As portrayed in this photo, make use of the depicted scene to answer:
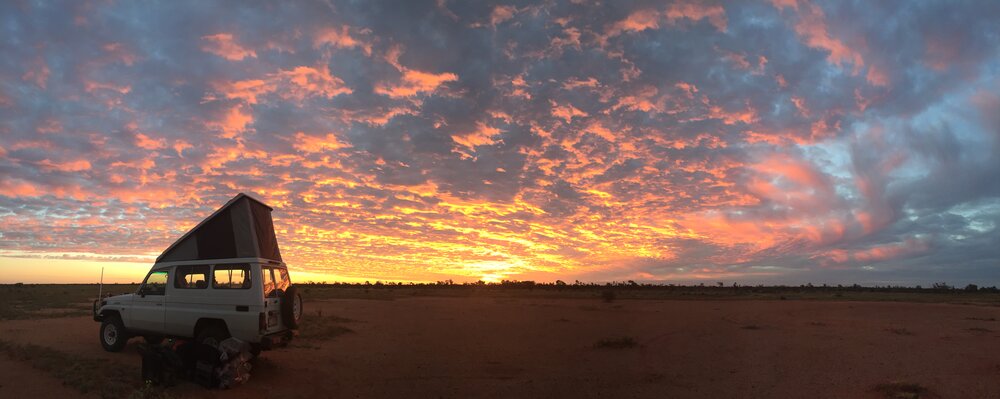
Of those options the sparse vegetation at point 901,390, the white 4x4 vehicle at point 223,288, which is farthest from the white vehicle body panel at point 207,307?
the sparse vegetation at point 901,390

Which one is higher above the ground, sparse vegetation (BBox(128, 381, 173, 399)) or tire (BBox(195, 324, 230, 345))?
tire (BBox(195, 324, 230, 345))

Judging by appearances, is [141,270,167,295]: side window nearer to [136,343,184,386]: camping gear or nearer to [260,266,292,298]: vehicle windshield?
[136,343,184,386]: camping gear

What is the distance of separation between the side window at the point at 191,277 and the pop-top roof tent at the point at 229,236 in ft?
0.88

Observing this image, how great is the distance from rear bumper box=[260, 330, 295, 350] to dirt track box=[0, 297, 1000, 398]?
94 cm

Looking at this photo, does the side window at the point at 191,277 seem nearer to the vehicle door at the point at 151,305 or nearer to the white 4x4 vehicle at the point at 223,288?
the white 4x4 vehicle at the point at 223,288

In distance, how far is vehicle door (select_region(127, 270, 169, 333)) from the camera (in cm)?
1438

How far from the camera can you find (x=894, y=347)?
19719 millimetres

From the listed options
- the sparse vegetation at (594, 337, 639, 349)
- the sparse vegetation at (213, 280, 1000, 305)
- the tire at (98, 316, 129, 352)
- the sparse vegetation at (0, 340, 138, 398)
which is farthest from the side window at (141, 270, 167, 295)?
the sparse vegetation at (213, 280, 1000, 305)

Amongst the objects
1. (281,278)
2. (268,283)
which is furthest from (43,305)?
(268,283)

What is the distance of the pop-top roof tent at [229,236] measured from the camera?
13602 mm

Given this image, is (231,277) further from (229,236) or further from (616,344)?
(616,344)

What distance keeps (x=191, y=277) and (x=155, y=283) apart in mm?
1561

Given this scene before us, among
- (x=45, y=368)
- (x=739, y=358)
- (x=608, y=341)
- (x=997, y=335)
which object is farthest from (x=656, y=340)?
(x=45, y=368)

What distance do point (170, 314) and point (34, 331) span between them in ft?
38.6
